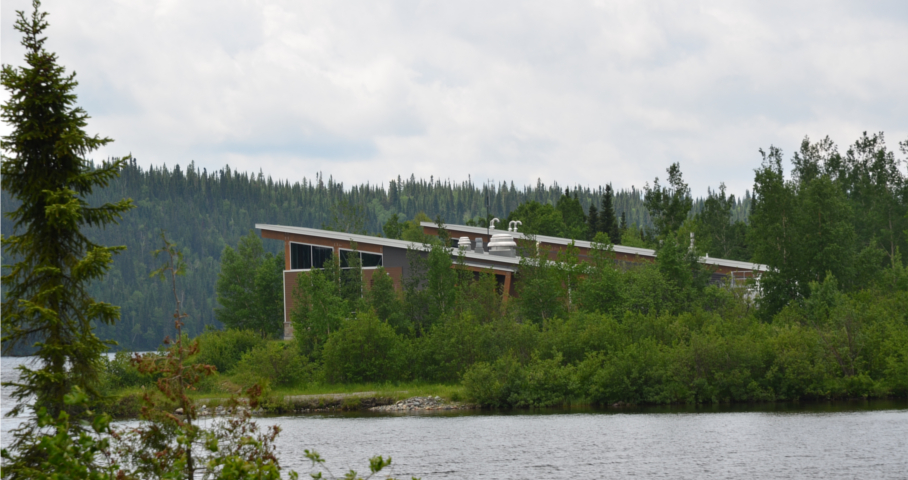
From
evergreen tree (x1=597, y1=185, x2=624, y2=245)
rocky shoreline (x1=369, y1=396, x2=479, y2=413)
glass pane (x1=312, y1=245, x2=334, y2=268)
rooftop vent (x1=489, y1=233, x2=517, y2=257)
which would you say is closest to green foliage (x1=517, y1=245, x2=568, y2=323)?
rooftop vent (x1=489, y1=233, x2=517, y2=257)

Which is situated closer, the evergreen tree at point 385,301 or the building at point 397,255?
the evergreen tree at point 385,301

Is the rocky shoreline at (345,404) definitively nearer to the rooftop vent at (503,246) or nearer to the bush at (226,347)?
the bush at (226,347)

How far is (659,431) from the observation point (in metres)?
38.9

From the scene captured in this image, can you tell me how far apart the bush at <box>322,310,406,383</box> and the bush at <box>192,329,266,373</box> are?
801 cm

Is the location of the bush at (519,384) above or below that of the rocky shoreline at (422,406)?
above

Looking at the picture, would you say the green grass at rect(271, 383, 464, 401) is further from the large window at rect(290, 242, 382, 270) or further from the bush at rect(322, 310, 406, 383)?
the large window at rect(290, 242, 382, 270)

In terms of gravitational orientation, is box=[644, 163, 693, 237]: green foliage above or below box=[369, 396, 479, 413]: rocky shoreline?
above

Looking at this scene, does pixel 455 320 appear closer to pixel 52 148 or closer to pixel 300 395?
pixel 300 395

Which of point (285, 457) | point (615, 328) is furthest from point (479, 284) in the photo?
point (285, 457)

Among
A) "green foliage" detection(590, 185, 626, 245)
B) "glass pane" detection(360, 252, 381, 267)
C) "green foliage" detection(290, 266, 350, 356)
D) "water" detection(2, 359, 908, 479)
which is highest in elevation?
"green foliage" detection(590, 185, 626, 245)

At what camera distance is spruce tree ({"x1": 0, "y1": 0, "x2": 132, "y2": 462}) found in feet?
61.7

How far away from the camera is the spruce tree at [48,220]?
61.7ft

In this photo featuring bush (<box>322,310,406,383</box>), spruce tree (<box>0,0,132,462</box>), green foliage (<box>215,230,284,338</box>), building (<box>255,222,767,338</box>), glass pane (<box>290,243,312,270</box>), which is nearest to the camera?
spruce tree (<box>0,0,132,462</box>)

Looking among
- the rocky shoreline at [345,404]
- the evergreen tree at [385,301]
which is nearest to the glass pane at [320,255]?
the evergreen tree at [385,301]
